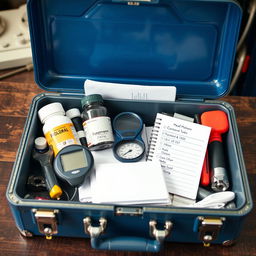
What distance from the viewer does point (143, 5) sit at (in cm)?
87

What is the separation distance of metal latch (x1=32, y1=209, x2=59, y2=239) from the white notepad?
0.27ft

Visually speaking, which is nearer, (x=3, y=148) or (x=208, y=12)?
(x=208, y=12)

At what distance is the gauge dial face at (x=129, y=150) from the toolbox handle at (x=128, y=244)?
187 mm

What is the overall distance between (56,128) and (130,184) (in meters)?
0.21

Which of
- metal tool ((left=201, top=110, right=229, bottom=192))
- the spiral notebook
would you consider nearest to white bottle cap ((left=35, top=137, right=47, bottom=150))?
the spiral notebook

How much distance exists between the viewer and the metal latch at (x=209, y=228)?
747mm

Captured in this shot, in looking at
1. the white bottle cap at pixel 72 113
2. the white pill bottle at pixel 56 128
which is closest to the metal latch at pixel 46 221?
the white pill bottle at pixel 56 128

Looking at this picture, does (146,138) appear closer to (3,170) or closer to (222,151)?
(222,151)

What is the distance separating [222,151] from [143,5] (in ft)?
1.17

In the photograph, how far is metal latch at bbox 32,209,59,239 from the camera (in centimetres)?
75

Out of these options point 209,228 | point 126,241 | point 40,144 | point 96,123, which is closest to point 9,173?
point 40,144

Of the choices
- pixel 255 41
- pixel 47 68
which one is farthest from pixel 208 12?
pixel 255 41

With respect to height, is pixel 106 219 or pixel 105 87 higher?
pixel 105 87

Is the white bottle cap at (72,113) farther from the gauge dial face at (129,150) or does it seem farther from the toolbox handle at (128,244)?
the toolbox handle at (128,244)
